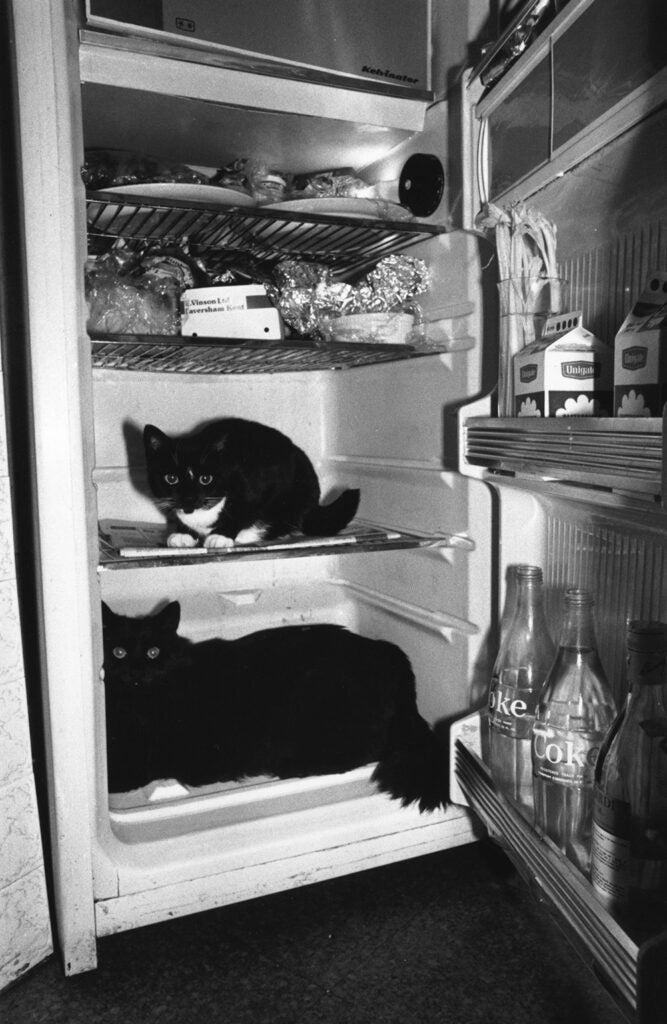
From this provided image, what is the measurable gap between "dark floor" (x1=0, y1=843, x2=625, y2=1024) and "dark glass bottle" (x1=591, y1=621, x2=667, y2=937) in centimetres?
21

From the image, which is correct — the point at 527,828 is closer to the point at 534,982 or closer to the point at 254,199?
A: the point at 534,982

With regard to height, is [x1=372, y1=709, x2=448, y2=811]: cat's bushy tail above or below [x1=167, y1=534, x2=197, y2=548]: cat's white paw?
below

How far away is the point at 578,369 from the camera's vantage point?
33.5 inches

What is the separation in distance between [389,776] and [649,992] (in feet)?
1.98

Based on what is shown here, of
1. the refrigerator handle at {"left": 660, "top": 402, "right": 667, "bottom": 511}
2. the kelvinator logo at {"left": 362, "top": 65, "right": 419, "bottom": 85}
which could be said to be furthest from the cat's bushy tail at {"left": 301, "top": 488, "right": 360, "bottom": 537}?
the refrigerator handle at {"left": 660, "top": 402, "right": 667, "bottom": 511}

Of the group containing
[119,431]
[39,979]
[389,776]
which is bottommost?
[39,979]

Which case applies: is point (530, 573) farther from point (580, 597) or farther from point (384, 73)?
point (384, 73)

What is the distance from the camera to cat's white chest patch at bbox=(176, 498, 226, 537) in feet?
4.20

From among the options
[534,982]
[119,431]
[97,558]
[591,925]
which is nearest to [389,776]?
[534,982]

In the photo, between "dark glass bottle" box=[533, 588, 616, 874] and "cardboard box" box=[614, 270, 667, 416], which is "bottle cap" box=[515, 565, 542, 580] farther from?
"cardboard box" box=[614, 270, 667, 416]

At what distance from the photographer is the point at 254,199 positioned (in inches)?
43.3

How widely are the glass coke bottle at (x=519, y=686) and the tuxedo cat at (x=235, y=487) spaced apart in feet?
1.39

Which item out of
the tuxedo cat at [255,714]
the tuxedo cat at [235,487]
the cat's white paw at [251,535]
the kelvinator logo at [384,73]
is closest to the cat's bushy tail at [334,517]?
the tuxedo cat at [235,487]

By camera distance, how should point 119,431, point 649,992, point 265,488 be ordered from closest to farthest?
point 649,992 < point 265,488 < point 119,431
